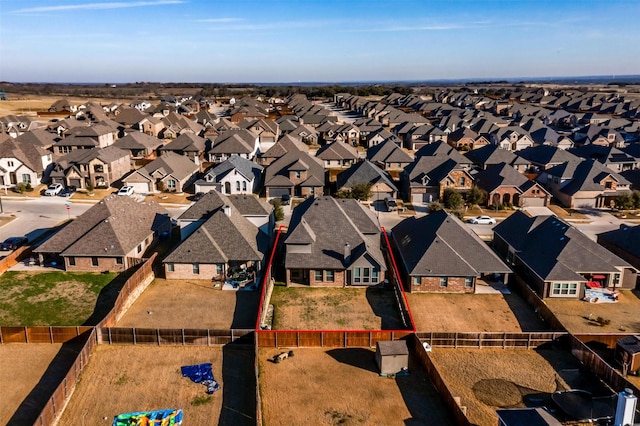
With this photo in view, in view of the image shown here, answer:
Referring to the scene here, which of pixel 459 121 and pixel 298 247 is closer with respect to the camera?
pixel 298 247

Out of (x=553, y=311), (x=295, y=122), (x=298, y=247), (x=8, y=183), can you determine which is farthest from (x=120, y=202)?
(x=295, y=122)

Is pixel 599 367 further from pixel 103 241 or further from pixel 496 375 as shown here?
pixel 103 241

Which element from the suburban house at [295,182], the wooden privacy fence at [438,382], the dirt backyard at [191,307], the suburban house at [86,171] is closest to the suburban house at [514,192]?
the suburban house at [295,182]

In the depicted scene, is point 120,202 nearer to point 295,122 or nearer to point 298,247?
point 298,247

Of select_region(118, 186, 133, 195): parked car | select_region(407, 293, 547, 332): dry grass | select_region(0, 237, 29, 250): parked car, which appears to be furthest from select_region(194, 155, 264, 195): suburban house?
select_region(407, 293, 547, 332): dry grass

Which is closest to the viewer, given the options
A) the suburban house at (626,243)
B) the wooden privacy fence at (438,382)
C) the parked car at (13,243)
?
the wooden privacy fence at (438,382)

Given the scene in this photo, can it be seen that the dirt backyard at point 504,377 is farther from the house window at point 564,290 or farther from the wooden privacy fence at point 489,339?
the house window at point 564,290
